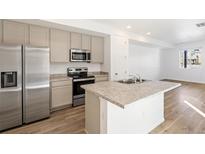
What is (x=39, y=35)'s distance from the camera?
3648 millimetres

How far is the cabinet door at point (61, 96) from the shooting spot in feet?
12.5

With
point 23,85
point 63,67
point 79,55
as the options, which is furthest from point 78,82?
point 23,85

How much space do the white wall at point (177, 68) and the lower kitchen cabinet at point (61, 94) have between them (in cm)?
773

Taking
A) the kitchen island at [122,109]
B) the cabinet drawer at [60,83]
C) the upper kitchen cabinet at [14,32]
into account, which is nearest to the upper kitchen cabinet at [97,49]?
the cabinet drawer at [60,83]

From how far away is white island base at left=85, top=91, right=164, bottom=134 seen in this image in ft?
6.72

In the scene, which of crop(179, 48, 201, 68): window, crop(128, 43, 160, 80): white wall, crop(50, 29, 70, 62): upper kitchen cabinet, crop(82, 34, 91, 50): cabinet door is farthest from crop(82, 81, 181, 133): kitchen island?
crop(179, 48, 201, 68): window

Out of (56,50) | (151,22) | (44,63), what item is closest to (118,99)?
(44,63)

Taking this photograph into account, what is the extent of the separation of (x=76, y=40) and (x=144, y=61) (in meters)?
5.03

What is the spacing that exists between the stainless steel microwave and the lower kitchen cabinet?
31.4 inches

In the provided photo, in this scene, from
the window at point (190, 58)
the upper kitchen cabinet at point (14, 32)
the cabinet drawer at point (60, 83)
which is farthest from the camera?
the window at point (190, 58)

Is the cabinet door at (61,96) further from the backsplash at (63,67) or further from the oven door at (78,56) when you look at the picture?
the oven door at (78,56)

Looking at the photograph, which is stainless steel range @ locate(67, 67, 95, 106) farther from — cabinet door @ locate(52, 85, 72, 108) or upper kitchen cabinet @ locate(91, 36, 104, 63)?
upper kitchen cabinet @ locate(91, 36, 104, 63)

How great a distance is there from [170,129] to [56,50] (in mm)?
3352

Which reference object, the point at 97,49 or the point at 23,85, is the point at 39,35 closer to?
the point at 23,85
